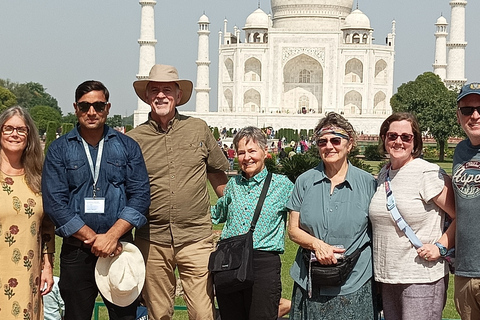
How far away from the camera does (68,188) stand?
3.19 metres

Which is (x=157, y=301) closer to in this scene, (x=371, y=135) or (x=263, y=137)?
(x=263, y=137)

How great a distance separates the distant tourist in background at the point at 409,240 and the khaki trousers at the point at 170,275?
2.69 ft

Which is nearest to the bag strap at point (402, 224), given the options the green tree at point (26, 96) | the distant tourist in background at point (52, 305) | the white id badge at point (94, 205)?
the white id badge at point (94, 205)

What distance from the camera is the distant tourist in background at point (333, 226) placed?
3133mm

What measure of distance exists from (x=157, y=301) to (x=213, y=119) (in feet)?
90.5

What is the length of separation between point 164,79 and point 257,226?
0.79m

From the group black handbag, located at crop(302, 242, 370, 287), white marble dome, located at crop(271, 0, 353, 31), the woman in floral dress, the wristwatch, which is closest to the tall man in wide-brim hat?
the woman in floral dress

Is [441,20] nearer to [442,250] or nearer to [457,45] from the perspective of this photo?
[457,45]

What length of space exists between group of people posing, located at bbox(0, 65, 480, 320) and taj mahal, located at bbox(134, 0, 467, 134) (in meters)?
26.6

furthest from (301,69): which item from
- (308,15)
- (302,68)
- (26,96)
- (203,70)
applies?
(26,96)

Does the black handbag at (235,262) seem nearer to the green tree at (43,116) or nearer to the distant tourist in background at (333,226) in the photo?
the distant tourist in background at (333,226)

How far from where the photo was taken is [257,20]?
3403 cm

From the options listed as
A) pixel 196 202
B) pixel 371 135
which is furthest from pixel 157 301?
pixel 371 135

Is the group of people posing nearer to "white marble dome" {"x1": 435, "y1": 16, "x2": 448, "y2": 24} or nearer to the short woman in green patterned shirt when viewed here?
the short woman in green patterned shirt
